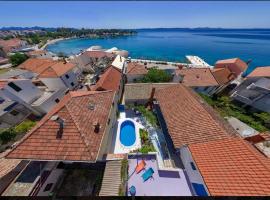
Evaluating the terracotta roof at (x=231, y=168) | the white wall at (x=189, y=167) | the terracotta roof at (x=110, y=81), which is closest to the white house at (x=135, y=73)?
the terracotta roof at (x=110, y=81)

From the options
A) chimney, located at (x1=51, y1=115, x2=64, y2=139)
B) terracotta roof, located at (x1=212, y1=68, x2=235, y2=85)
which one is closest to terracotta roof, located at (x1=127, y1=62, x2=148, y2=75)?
terracotta roof, located at (x1=212, y1=68, x2=235, y2=85)

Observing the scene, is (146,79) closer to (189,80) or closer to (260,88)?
(189,80)

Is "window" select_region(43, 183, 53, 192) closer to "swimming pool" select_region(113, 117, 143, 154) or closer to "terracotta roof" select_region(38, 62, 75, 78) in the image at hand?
"swimming pool" select_region(113, 117, 143, 154)

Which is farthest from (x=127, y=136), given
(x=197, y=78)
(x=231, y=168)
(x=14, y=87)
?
(x=197, y=78)

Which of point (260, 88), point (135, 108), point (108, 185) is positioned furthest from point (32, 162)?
point (260, 88)

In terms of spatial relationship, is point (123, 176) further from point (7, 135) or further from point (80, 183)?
point (7, 135)
